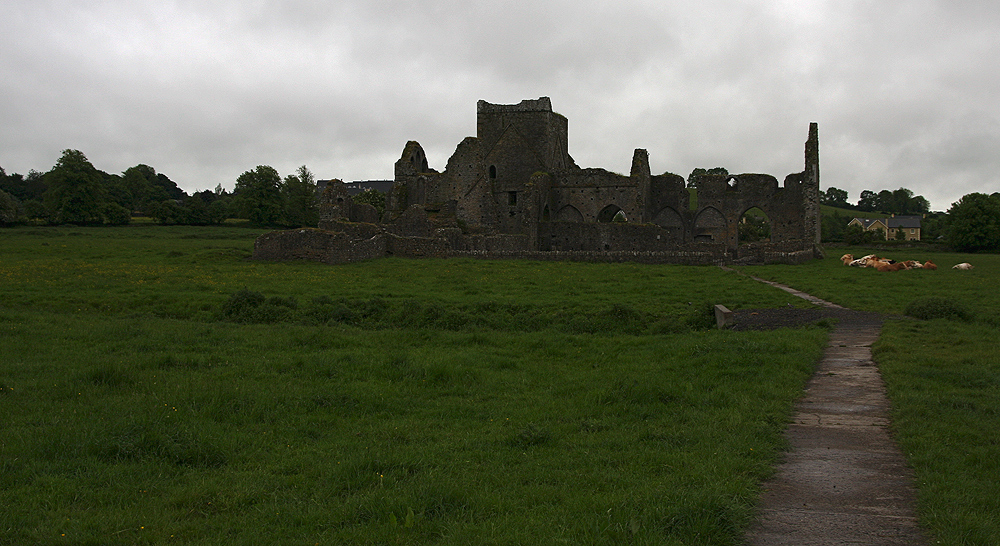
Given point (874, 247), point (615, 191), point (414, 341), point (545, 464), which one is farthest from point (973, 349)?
point (874, 247)

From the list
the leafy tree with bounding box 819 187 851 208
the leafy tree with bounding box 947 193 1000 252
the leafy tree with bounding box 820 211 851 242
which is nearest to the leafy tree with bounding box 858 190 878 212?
the leafy tree with bounding box 819 187 851 208

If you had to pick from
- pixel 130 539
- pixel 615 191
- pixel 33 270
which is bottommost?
pixel 130 539

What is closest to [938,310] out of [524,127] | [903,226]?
[524,127]

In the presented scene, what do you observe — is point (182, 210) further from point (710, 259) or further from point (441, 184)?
point (710, 259)

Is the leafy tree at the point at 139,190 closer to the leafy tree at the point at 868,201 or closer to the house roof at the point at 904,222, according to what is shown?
the house roof at the point at 904,222

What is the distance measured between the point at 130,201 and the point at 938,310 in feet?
331

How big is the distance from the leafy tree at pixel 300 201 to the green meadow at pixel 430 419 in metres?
61.0

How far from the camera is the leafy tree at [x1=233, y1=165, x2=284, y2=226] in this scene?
7327cm

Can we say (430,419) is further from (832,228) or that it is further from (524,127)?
(832,228)

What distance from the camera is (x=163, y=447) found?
6801 millimetres

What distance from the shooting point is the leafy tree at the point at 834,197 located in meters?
149

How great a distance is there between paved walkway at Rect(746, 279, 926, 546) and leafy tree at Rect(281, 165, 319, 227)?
233ft

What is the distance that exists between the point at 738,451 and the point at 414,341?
842cm

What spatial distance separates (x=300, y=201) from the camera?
79.0 meters
